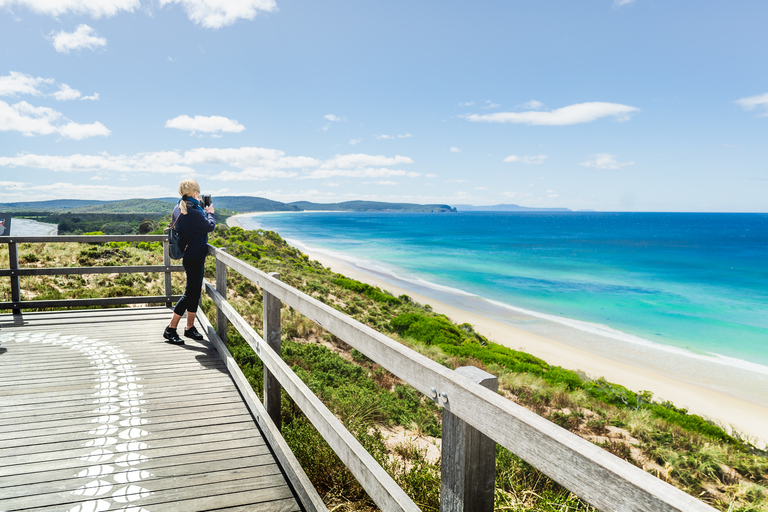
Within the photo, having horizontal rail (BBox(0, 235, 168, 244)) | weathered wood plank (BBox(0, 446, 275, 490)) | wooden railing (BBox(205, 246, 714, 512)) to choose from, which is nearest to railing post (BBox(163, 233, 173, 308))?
horizontal rail (BBox(0, 235, 168, 244))

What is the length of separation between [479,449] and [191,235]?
460 centimetres

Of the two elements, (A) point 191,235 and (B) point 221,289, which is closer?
(B) point 221,289

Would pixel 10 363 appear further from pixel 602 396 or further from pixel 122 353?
pixel 602 396

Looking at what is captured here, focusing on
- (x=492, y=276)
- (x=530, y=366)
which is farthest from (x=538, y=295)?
(x=530, y=366)

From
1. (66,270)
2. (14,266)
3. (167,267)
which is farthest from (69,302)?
(167,267)

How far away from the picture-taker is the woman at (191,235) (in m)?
5.06

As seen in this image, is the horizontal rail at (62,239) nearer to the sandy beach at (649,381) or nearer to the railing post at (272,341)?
the railing post at (272,341)

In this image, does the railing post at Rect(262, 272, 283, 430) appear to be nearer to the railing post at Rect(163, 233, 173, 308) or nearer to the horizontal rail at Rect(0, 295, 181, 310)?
the railing post at Rect(163, 233, 173, 308)

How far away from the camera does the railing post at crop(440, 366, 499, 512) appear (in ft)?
4.49

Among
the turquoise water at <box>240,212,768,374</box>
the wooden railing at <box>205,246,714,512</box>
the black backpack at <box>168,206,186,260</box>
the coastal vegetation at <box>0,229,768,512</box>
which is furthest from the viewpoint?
the turquoise water at <box>240,212,768,374</box>

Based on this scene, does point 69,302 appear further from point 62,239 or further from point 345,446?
point 345,446

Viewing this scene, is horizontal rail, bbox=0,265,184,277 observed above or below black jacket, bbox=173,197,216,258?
below

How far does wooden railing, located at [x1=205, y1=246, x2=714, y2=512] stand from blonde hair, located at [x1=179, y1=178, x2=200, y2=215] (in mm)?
3200

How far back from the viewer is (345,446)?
2.14m
